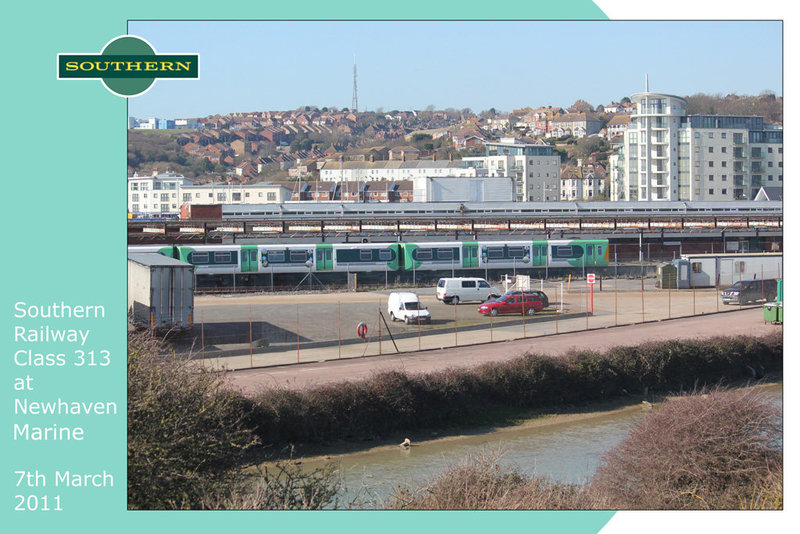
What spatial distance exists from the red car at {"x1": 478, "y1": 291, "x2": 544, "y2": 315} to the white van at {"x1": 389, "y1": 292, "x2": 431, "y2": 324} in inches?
94.6

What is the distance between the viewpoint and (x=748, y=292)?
31719mm

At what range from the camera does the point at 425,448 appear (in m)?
17.9

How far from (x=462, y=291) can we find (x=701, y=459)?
20.3 meters

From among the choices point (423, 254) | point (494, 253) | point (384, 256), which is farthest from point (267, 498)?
point (494, 253)

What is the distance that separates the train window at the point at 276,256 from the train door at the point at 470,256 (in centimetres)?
841

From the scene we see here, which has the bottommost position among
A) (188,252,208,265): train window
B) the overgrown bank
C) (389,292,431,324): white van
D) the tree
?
the overgrown bank

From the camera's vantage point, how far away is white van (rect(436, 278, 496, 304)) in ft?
105

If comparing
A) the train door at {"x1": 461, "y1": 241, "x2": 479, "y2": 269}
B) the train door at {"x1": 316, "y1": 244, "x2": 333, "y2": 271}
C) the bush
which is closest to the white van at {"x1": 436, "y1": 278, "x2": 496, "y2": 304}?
the train door at {"x1": 461, "y1": 241, "x2": 479, "y2": 269}

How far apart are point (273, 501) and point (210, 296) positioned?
24.8 m

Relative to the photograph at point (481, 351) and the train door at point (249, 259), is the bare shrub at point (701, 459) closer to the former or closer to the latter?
the photograph at point (481, 351)

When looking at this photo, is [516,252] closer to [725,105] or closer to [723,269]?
[723,269]

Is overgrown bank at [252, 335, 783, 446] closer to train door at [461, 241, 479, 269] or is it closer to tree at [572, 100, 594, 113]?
train door at [461, 241, 479, 269]

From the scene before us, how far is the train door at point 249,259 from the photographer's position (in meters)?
36.3
